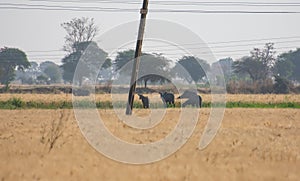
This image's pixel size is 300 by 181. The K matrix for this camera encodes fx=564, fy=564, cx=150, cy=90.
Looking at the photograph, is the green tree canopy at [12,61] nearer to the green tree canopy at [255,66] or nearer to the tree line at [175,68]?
the tree line at [175,68]

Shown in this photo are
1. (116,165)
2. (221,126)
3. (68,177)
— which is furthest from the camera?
(221,126)

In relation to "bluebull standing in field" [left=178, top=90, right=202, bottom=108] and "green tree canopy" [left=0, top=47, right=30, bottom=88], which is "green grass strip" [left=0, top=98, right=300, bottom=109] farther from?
"green tree canopy" [left=0, top=47, right=30, bottom=88]

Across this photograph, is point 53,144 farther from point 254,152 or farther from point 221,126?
Result: point 221,126

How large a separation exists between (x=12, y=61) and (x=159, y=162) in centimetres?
9871

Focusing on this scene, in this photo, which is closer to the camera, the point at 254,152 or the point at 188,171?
the point at 188,171

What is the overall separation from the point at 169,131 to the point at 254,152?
5795mm

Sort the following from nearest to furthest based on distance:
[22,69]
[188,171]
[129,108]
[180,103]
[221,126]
Answer: [188,171] → [221,126] → [129,108] → [180,103] → [22,69]

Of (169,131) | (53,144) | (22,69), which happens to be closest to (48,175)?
(53,144)

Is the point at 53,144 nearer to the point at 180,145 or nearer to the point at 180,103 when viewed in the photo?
the point at 180,145

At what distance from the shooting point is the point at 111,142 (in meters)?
17.3

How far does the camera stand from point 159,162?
44.7 feet

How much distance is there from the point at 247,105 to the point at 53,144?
29.0 m

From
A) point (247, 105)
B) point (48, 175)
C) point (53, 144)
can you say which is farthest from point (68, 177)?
point (247, 105)

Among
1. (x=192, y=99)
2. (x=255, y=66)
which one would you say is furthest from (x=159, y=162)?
(x=255, y=66)
